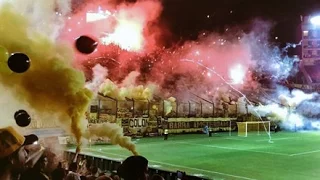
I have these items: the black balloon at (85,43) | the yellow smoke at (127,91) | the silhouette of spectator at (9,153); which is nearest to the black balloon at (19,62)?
the black balloon at (85,43)

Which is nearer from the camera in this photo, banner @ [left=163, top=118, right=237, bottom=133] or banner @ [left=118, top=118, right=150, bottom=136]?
banner @ [left=118, top=118, right=150, bottom=136]

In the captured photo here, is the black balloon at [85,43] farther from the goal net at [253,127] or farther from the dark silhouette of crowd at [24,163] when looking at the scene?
the goal net at [253,127]

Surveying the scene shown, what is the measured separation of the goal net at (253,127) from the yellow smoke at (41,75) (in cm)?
3165

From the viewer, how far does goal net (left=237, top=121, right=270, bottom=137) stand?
133 ft

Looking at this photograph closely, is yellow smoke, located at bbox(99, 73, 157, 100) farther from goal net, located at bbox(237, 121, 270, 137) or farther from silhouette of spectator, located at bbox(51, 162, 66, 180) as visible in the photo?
silhouette of spectator, located at bbox(51, 162, 66, 180)

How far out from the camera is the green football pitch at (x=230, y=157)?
18.7m

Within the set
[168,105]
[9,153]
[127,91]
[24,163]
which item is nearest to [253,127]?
[168,105]

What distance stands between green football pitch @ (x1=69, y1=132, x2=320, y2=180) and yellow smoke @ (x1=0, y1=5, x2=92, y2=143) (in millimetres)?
8857

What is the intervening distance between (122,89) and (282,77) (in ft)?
123

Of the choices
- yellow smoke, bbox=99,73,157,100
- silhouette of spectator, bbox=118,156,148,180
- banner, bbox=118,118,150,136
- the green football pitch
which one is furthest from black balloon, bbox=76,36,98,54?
yellow smoke, bbox=99,73,157,100

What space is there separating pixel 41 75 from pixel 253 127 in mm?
37407

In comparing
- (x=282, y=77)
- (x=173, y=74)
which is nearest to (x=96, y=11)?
(x=173, y=74)

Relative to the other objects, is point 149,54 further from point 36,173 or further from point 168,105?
point 36,173

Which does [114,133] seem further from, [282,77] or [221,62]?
[282,77]
